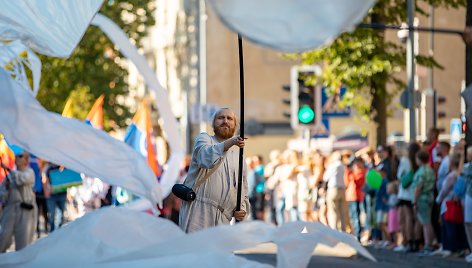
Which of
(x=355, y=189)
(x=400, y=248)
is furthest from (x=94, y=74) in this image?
(x=400, y=248)

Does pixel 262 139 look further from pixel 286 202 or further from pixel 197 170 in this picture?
pixel 197 170

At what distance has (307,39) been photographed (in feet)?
20.7

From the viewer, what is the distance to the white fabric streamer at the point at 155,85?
1504 cm

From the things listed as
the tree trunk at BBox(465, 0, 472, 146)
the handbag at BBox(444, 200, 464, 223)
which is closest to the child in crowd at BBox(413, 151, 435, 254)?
the tree trunk at BBox(465, 0, 472, 146)

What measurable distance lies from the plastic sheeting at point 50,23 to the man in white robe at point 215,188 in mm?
1279

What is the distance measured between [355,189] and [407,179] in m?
4.06

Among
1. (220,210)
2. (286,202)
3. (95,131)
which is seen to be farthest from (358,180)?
(95,131)

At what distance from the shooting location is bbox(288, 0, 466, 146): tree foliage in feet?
99.0

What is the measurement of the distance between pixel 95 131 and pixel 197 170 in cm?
159

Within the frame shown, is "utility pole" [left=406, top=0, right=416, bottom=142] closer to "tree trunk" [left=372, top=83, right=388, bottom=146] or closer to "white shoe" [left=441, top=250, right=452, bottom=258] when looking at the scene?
"tree trunk" [left=372, top=83, right=388, bottom=146]

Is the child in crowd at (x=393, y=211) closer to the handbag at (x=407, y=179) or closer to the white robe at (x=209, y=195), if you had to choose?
the handbag at (x=407, y=179)

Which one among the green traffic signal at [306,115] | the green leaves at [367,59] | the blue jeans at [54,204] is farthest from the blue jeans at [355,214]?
the blue jeans at [54,204]

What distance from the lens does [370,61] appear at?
3020 cm

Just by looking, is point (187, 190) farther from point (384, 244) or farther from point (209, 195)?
point (384, 244)
